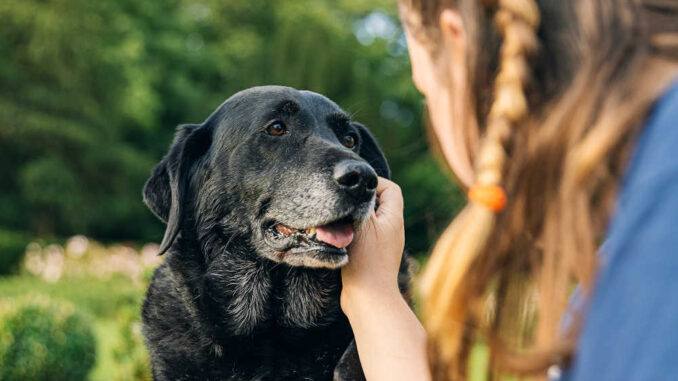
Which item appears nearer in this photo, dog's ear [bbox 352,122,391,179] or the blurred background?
dog's ear [bbox 352,122,391,179]

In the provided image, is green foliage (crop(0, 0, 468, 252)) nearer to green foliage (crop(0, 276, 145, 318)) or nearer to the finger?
green foliage (crop(0, 276, 145, 318))

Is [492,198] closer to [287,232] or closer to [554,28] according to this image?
[554,28]

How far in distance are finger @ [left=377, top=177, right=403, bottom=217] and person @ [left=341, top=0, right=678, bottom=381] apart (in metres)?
0.90

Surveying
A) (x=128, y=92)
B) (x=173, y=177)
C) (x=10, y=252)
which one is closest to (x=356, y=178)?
(x=173, y=177)

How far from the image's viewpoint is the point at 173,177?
309 centimetres

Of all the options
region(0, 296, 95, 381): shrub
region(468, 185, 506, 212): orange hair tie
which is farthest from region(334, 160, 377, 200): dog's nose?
region(0, 296, 95, 381): shrub

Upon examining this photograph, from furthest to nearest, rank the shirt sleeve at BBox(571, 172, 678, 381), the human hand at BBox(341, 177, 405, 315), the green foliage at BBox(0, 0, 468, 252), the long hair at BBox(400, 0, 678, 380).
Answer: the green foliage at BBox(0, 0, 468, 252), the human hand at BBox(341, 177, 405, 315), the long hair at BBox(400, 0, 678, 380), the shirt sleeve at BBox(571, 172, 678, 381)

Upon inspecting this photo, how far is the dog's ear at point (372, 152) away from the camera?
133 inches

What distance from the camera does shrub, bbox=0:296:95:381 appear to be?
578 centimetres

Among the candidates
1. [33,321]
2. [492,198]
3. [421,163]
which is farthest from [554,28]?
[421,163]

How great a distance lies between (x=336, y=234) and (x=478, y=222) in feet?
5.17

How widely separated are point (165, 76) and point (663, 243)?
25.6 meters

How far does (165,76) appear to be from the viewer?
2514 centimetres

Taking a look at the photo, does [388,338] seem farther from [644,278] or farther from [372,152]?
[372,152]
